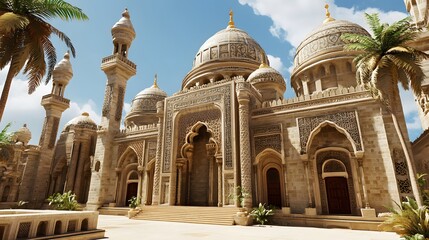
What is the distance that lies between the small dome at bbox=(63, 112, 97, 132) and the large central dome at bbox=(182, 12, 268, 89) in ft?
28.8

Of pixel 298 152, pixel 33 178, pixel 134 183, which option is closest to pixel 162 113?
pixel 134 183

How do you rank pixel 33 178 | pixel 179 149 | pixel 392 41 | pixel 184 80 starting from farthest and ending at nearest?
pixel 184 80, pixel 33 178, pixel 179 149, pixel 392 41

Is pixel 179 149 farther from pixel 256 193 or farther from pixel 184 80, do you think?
pixel 184 80

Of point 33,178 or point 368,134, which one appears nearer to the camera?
point 368,134

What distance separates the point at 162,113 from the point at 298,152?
29.4 ft

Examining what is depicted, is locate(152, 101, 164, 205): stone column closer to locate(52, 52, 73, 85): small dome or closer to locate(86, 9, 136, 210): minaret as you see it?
locate(86, 9, 136, 210): minaret

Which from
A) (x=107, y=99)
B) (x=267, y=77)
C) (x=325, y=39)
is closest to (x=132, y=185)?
(x=107, y=99)

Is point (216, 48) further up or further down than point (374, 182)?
further up

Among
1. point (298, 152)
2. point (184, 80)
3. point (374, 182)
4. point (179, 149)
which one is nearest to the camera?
point (374, 182)

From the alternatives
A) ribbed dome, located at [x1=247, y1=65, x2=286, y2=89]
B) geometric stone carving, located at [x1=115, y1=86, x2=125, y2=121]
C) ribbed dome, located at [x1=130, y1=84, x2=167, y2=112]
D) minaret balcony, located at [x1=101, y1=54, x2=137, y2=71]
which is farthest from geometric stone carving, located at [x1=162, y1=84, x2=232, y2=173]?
ribbed dome, located at [x1=130, y1=84, x2=167, y2=112]

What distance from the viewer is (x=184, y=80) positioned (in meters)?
23.1

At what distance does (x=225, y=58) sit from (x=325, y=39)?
7.72 meters

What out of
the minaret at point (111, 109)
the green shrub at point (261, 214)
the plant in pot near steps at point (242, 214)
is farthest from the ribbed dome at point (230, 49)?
the green shrub at point (261, 214)

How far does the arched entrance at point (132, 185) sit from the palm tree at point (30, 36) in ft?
31.4
